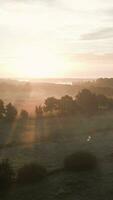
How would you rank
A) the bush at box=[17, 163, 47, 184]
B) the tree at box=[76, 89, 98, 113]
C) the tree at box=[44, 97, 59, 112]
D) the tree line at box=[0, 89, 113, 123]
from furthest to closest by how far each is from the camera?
the tree at box=[44, 97, 59, 112]
the tree at box=[76, 89, 98, 113]
the tree line at box=[0, 89, 113, 123]
the bush at box=[17, 163, 47, 184]

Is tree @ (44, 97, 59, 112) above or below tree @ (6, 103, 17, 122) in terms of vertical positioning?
above

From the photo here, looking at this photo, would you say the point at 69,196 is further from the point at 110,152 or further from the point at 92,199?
the point at 110,152

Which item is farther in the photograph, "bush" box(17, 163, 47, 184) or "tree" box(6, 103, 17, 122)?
"tree" box(6, 103, 17, 122)

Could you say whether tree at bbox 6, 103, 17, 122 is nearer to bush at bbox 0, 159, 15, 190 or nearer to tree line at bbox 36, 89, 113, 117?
tree line at bbox 36, 89, 113, 117

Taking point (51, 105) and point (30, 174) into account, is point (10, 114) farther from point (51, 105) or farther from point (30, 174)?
point (30, 174)

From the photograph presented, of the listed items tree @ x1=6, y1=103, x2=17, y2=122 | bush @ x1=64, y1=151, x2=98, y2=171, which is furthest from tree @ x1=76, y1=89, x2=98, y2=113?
bush @ x1=64, y1=151, x2=98, y2=171

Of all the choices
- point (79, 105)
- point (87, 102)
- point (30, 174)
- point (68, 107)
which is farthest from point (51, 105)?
point (30, 174)

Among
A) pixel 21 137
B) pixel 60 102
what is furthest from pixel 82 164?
pixel 60 102
